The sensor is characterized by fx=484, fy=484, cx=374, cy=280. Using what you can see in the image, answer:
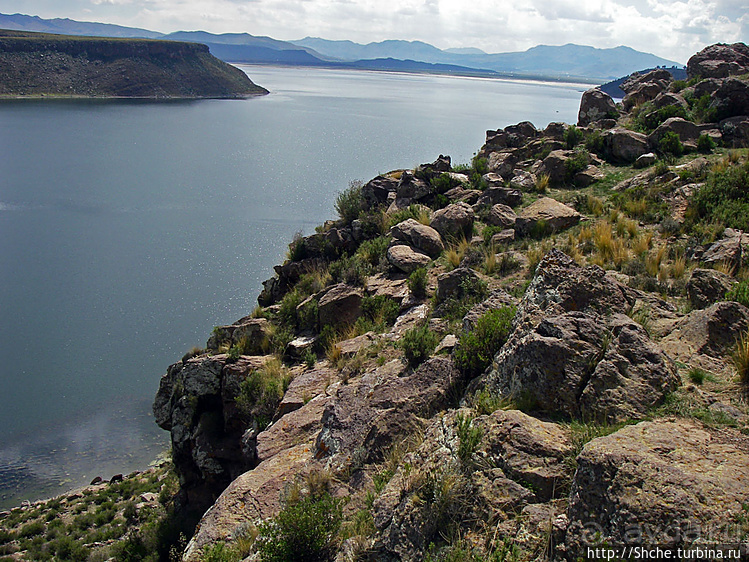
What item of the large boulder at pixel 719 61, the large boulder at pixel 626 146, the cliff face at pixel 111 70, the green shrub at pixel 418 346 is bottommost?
the green shrub at pixel 418 346

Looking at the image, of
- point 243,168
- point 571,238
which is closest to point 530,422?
point 571,238

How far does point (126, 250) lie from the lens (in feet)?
104

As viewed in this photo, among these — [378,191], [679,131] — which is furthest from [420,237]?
[679,131]

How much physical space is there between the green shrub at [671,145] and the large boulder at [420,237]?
7.20 metres

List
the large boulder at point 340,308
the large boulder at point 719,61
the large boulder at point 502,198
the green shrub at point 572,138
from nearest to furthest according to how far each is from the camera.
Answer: the large boulder at point 340,308 → the large boulder at point 502,198 → the green shrub at point 572,138 → the large boulder at point 719,61

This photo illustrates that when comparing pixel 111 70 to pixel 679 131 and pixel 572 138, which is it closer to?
pixel 572 138

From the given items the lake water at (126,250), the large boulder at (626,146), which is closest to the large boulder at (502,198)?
the large boulder at (626,146)

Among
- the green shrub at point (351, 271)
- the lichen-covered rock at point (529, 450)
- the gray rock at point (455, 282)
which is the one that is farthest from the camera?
the green shrub at point (351, 271)

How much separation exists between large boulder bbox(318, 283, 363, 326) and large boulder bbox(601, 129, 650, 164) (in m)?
9.41

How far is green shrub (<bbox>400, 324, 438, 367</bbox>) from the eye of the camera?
6.90 meters

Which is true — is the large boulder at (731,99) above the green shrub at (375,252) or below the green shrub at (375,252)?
above

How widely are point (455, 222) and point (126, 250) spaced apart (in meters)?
27.0

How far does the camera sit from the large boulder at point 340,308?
1032 cm

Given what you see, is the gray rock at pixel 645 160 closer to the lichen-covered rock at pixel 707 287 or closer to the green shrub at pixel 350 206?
the lichen-covered rock at pixel 707 287
